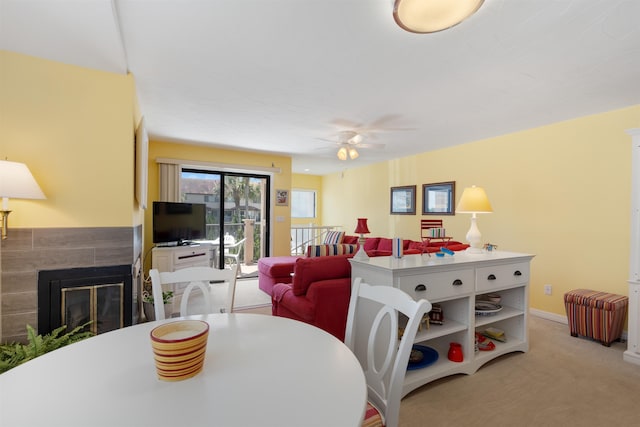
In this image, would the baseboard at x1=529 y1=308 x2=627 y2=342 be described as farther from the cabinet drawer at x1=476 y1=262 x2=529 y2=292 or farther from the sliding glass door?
the sliding glass door

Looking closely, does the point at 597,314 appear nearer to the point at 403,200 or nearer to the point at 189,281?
the point at 403,200

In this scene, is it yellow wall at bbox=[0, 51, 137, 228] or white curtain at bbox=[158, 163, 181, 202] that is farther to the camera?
white curtain at bbox=[158, 163, 181, 202]

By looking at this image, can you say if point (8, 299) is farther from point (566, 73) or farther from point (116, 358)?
point (566, 73)

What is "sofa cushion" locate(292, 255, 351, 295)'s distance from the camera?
8.20 feet

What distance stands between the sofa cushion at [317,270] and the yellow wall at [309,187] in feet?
17.7

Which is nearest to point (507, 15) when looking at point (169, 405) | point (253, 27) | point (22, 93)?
point (253, 27)

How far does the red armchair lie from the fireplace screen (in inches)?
53.4

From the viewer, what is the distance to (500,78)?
7.82ft

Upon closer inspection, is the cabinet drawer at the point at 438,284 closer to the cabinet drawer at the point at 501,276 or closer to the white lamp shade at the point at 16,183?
the cabinet drawer at the point at 501,276

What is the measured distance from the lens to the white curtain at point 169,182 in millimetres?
4668

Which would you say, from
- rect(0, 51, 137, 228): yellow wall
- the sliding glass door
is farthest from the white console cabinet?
the sliding glass door

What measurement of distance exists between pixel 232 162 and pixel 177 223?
144 cm

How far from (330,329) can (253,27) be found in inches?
89.0

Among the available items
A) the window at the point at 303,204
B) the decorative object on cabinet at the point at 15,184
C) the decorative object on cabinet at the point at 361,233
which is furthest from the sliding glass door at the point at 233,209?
the decorative object on cabinet at the point at 361,233
